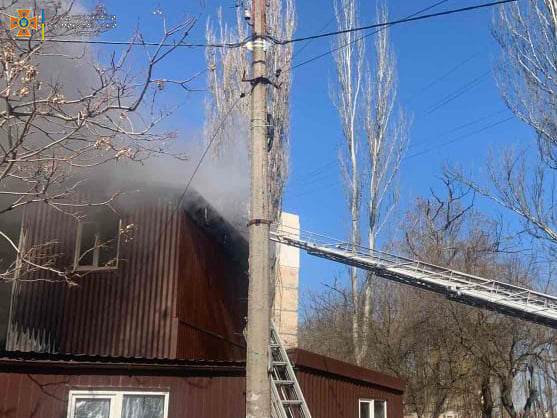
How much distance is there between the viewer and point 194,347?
1177 cm

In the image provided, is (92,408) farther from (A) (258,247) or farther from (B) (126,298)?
(A) (258,247)

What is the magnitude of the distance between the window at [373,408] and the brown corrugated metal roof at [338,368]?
398mm

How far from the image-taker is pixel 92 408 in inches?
321

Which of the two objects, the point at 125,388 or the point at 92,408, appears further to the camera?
the point at 125,388

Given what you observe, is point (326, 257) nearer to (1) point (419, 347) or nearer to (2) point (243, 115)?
(2) point (243, 115)

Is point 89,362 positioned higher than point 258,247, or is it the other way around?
point 258,247

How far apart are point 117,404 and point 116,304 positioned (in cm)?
325

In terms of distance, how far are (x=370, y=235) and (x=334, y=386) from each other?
45.8ft

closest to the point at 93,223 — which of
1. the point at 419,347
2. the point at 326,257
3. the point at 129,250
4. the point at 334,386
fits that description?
the point at 129,250

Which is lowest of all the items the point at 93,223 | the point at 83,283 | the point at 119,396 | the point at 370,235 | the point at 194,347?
the point at 119,396

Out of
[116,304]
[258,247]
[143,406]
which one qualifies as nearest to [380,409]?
[116,304]

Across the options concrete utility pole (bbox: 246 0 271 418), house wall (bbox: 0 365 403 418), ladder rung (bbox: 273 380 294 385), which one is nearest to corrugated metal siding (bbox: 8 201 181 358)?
house wall (bbox: 0 365 403 418)

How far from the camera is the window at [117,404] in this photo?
8.06m

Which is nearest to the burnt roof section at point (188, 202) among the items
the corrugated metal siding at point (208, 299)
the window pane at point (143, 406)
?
the corrugated metal siding at point (208, 299)
